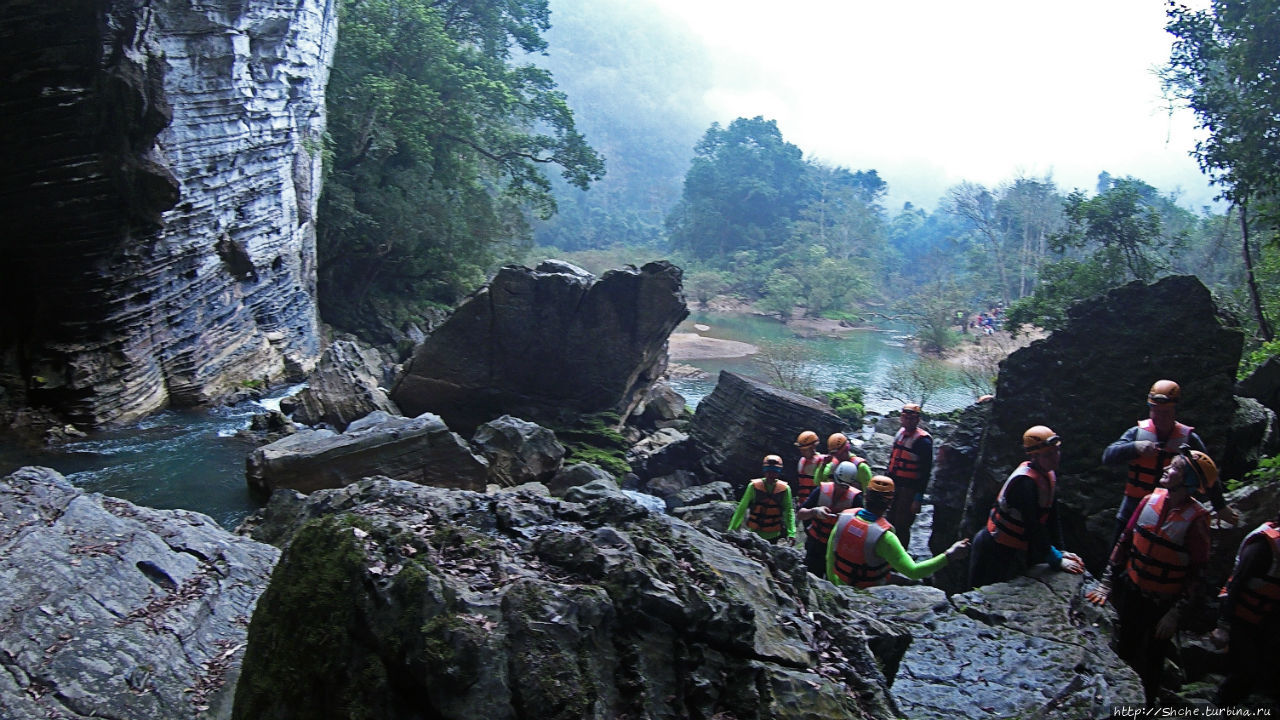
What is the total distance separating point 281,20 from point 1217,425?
55.3ft

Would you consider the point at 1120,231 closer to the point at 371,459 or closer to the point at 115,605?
the point at 371,459

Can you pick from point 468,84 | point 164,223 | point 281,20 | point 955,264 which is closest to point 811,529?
point 164,223

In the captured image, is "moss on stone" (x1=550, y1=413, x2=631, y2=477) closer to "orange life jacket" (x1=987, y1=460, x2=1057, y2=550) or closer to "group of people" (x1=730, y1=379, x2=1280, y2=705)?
"group of people" (x1=730, y1=379, x2=1280, y2=705)

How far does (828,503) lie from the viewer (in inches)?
255

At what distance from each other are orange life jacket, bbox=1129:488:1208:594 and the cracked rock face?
51 centimetres

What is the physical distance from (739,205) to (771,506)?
5069 centimetres

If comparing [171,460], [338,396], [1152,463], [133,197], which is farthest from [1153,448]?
[133,197]

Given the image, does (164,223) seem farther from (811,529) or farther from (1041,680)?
(1041,680)

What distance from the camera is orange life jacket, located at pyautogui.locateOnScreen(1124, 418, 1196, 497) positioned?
5699 millimetres

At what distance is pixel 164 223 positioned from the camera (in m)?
11.9

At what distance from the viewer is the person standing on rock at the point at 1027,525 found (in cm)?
534

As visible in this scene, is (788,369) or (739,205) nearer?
(788,369)

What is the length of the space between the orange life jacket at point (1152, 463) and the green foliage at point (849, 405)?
11.1 m

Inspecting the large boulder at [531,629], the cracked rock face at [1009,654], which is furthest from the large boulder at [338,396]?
the cracked rock face at [1009,654]
